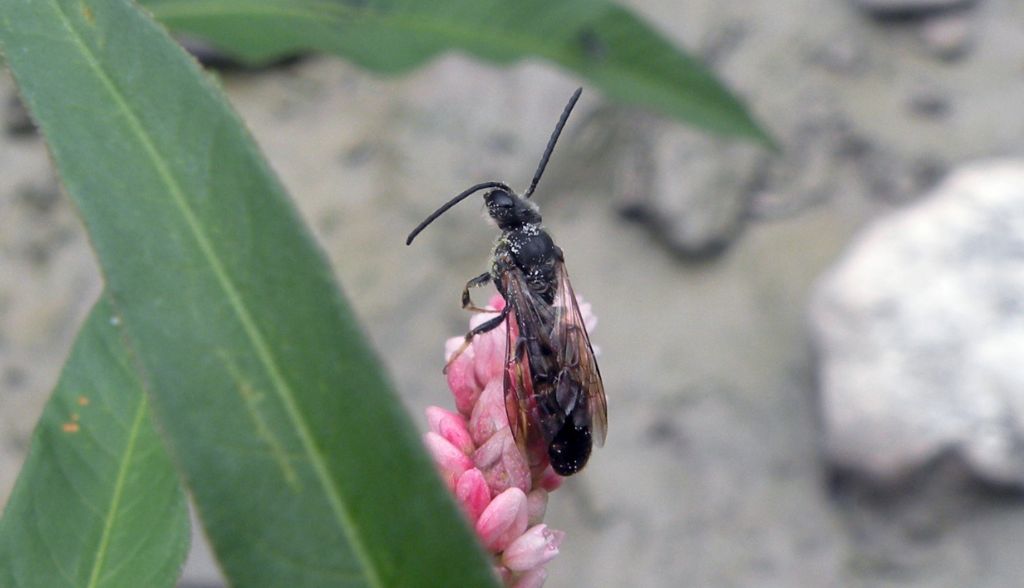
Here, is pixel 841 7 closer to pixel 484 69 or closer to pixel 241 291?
pixel 484 69

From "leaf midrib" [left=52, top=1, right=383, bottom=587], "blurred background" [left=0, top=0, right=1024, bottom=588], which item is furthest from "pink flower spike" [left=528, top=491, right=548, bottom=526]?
"blurred background" [left=0, top=0, right=1024, bottom=588]

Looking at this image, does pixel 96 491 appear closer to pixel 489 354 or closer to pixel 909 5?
pixel 489 354

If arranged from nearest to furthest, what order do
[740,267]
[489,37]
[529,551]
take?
[529,551] < [489,37] < [740,267]

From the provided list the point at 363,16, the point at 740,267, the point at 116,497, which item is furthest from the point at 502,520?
the point at 740,267

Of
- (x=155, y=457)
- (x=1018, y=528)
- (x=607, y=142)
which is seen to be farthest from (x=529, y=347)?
(x=607, y=142)

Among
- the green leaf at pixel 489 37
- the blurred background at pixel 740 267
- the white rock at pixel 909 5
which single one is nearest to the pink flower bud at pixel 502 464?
the green leaf at pixel 489 37
